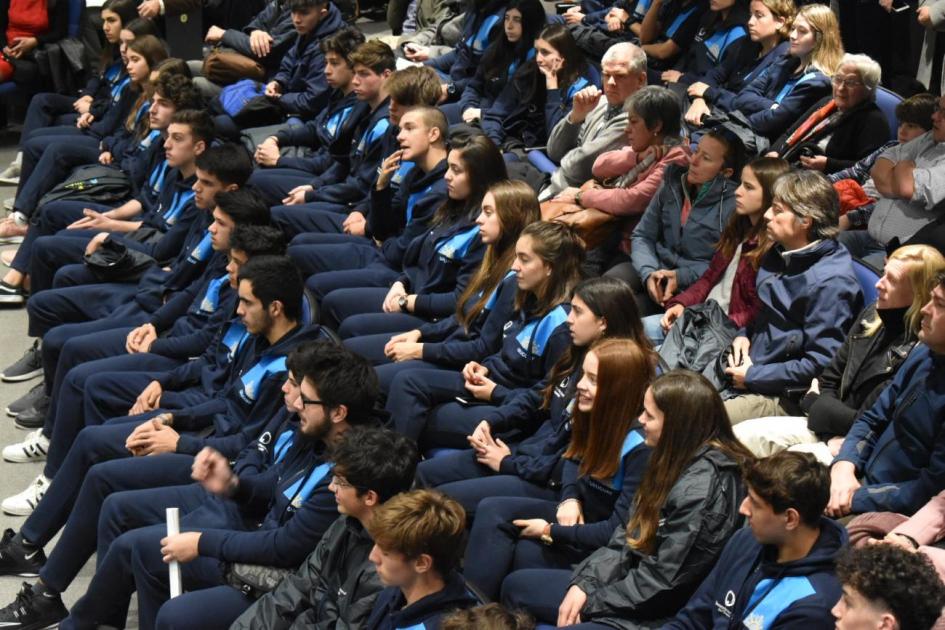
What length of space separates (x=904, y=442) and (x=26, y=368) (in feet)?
14.0

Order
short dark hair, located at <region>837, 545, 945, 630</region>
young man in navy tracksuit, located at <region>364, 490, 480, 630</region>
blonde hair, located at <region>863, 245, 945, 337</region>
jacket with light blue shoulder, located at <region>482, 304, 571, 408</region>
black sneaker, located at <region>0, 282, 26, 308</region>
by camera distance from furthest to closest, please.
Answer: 1. black sneaker, located at <region>0, 282, 26, 308</region>
2. jacket with light blue shoulder, located at <region>482, 304, 571, 408</region>
3. blonde hair, located at <region>863, 245, 945, 337</region>
4. young man in navy tracksuit, located at <region>364, 490, 480, 630</region>
5. short dark hair, located at <region>837, 545, 945, 630</region>

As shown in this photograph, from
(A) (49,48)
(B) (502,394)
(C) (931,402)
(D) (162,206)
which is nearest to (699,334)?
(B) (502,394)

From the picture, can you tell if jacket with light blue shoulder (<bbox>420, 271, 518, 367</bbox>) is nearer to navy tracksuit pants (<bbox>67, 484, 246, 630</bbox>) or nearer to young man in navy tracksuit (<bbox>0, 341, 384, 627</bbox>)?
young man in navy tracksuit (<bbox>0, 341, 384, 627</bbox>)

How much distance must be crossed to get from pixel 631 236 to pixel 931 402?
1874mm

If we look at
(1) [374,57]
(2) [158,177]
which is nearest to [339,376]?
(1) [374,57]

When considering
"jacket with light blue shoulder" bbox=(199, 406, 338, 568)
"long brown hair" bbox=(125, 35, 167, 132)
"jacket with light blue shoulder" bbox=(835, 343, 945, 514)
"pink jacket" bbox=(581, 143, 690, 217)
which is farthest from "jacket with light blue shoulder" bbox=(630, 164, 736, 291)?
"long brown hair" bbox=(125, 35, 167, 132)

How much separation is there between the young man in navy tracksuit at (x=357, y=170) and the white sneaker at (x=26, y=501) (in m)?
1.61

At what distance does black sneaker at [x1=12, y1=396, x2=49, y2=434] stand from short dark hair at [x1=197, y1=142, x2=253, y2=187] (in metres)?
1.19

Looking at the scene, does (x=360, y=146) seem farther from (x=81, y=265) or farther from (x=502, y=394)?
(x=502, y=394)

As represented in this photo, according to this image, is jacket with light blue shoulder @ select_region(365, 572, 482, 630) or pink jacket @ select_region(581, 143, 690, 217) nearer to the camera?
jacket with light blue shoulder @ select_region(365, 572, 482, 630)

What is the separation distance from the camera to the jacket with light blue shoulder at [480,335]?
488cm

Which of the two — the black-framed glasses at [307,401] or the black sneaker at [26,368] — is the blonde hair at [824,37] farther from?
the black sneaker at [26,368]

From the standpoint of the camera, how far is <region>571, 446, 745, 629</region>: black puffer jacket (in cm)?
352

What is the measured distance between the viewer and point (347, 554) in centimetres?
387
